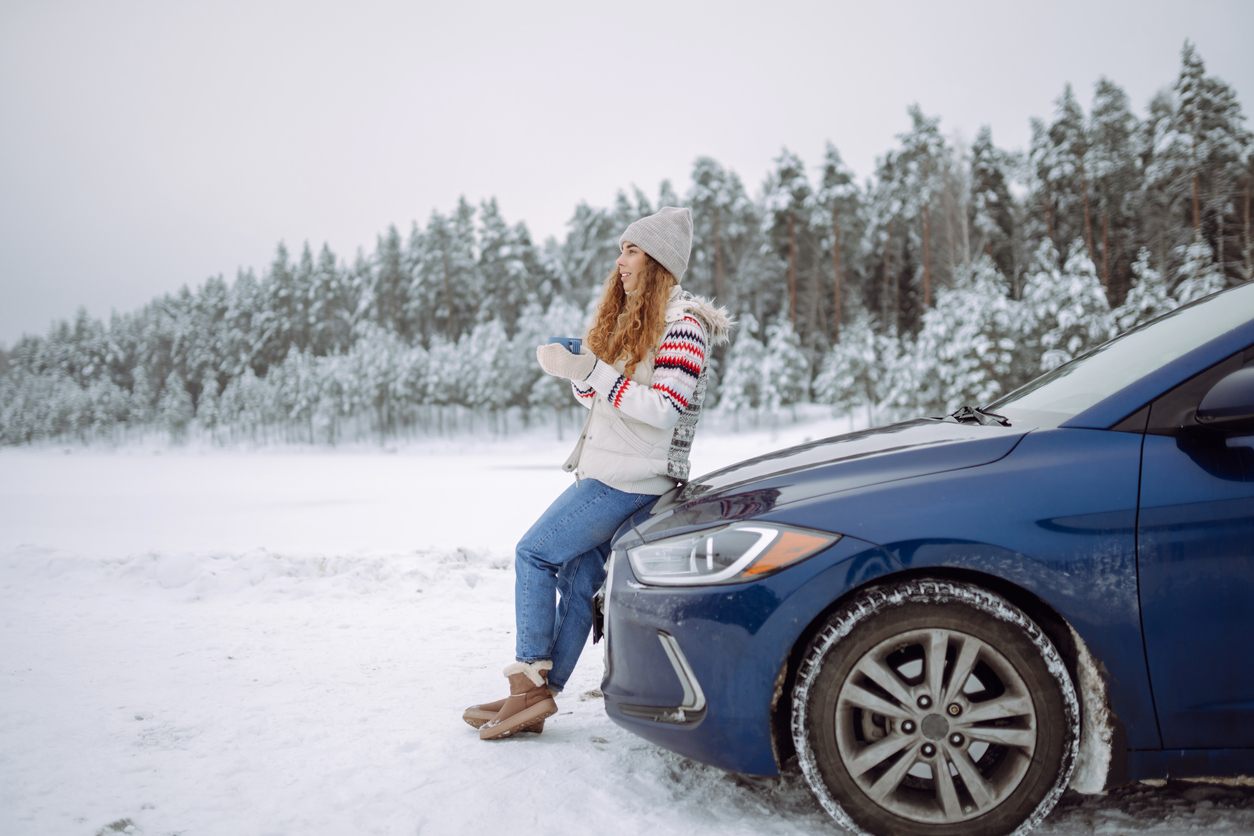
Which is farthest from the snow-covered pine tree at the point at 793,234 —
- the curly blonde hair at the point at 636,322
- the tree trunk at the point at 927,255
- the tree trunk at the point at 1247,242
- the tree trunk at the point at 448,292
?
the curly blonde hair at the point at 636,322

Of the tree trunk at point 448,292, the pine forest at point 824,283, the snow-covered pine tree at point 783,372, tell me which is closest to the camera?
the pine forest at point 824,283

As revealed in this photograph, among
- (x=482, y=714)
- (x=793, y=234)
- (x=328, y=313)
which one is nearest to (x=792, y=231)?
(x=793, y=234)

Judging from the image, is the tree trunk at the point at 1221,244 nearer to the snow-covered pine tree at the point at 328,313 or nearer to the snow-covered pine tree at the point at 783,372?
the snow-covered pine tree at the point at 783,372

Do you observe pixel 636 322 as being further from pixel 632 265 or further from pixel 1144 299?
pixel 1144 299

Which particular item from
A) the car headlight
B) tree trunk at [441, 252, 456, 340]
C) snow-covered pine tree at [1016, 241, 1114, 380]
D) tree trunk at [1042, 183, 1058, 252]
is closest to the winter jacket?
the car headlight

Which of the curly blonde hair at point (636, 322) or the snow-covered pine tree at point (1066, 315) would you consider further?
the snow-covered pine tree at point (1066, 315)

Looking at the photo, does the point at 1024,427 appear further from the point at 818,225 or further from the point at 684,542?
the point at 818,225

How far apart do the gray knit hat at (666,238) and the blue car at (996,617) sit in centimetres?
123

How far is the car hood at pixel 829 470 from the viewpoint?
219 cm

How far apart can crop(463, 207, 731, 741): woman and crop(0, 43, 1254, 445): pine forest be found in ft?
90.5

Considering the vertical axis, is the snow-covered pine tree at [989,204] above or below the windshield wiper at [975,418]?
above

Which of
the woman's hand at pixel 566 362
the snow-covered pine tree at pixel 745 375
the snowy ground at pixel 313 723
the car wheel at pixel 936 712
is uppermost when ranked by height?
the snow-covered pine tree at pixel 745 375

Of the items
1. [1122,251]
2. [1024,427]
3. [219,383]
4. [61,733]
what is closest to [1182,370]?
[1024,427]

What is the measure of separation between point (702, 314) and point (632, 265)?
354 mm
